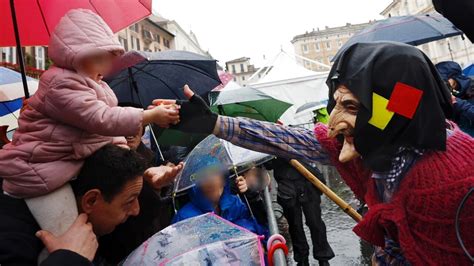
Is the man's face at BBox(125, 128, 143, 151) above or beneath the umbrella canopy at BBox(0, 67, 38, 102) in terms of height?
beneath

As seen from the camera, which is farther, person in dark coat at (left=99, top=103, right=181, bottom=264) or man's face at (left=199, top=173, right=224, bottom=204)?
man's face at (left=199, top=173, right=224, bottom=204)

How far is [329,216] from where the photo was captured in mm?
6293

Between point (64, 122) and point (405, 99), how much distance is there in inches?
54.5

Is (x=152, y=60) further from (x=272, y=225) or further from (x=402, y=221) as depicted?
(x=402, y=221)

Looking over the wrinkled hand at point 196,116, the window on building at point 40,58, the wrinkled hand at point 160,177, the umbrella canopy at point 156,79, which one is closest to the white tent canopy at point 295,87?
the umbrella canopy at point 156,79

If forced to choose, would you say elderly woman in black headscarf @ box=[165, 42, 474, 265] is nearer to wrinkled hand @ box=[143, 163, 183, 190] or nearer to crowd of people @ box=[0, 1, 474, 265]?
crowd of people @ box=[0, 1, 474, 265]

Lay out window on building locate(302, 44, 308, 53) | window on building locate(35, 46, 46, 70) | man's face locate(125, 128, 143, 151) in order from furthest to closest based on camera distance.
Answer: window on building locate(302, 44, 308, 53) → window on building locate(35, 46, 46, 70) → man's face locate(125, 128, 143, 151)

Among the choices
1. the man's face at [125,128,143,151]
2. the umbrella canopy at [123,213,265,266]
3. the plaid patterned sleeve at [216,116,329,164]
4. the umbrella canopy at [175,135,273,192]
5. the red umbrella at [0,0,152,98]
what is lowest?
the umbrella canopy at [175,135,273,192]

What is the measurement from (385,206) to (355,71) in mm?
506

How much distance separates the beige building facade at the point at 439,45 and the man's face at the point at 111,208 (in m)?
38.1

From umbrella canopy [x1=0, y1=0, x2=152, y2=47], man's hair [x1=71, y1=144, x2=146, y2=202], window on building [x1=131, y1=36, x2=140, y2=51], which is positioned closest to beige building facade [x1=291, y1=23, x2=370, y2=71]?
window on building [x1=131, y1=36, x2=140, y2=51]

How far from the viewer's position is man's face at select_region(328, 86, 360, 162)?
133cm

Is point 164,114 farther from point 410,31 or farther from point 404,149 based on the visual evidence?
point 410,31

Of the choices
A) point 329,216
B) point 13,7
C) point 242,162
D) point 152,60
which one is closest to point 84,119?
point 13,7
